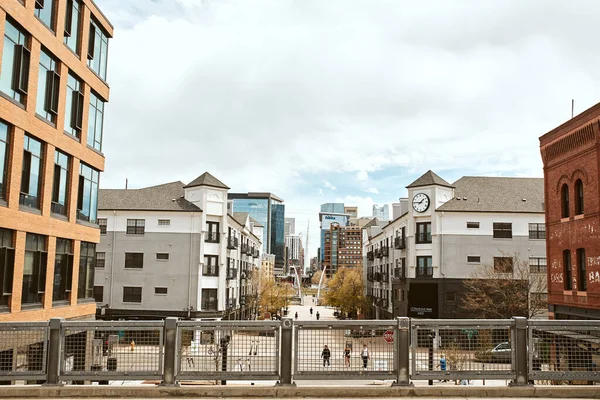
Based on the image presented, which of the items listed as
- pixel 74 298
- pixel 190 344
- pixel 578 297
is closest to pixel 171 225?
pixel 74 298

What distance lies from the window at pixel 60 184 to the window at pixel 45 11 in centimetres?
533

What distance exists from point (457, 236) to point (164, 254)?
2715 centimetres

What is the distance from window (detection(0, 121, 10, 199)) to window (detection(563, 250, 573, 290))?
2697 centimetres

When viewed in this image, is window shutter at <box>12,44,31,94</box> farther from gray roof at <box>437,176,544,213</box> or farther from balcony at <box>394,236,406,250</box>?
balcony at <box>394,236,406,250</box>

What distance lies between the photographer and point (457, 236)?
50219mm

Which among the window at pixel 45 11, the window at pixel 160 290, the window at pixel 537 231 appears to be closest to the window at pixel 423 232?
the window at pixel 537 231

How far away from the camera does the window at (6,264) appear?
19.3m

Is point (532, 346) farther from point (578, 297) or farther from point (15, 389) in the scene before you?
point (578, 297)

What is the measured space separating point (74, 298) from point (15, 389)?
56.7ft

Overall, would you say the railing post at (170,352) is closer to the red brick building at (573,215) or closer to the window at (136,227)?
the red brick building at (573,215)

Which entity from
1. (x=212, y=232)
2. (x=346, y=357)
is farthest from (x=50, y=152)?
(x=212, y=232)

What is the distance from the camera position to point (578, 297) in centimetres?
2773

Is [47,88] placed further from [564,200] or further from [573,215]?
[564,200]

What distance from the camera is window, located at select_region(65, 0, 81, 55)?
2434 cm
